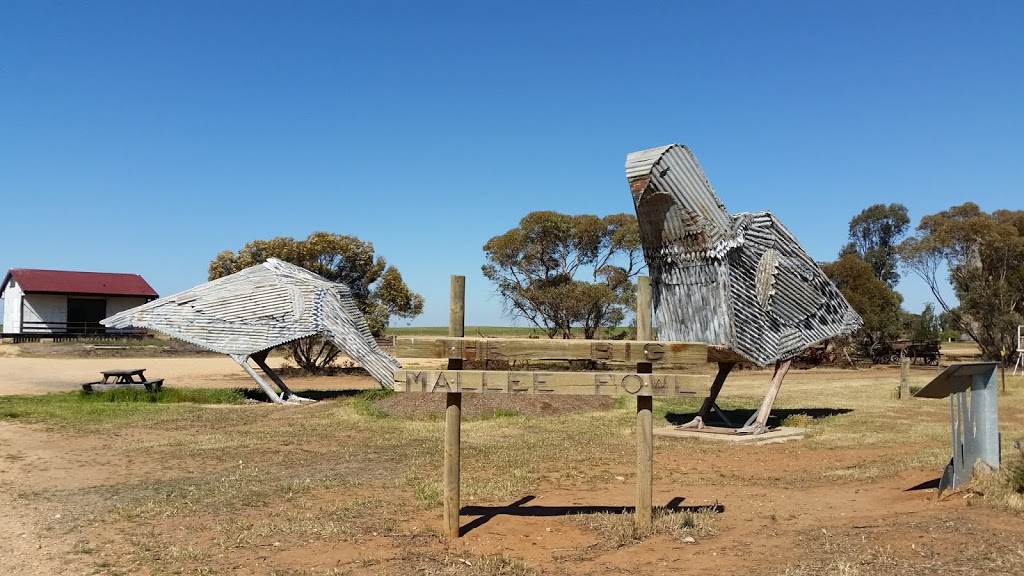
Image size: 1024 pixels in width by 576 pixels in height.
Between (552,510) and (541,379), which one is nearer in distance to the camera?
(541,379)

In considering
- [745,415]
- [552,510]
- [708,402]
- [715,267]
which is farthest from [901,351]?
[552,510]

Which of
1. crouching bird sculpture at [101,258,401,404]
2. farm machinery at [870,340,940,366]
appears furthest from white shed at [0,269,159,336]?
farm machinery at [870,340,940,366]

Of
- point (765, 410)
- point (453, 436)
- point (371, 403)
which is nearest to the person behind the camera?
point (453, 436)

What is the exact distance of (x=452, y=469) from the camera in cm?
646

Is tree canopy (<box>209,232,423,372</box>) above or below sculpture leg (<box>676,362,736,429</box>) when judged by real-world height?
above

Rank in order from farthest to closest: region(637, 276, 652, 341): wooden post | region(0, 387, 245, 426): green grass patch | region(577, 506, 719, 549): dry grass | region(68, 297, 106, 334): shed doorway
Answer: region(68, 297, 106, 334): shed doorway < region(0, 387, 245, 426): green grass patch < region(637, 276, 652, 341): wooden post < region(577, 506, 719, 549): dry grass

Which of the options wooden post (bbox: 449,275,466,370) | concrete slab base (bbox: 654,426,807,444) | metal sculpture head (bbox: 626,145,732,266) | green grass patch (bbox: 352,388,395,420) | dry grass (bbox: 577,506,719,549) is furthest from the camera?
green grass patch (bbox: 352,388,395,420)

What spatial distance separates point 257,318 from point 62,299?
31008mm

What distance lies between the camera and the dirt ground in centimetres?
538

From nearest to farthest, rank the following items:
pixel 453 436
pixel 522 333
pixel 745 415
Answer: pixel 453 436 < pixel 745 415 < pixel 522 333

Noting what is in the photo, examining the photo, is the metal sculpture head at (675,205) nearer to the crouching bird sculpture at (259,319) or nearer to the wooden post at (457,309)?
the wooden post at (457,309)

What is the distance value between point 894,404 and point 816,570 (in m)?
14.2

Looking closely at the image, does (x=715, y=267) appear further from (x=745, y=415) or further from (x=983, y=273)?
(x=983, y=273)

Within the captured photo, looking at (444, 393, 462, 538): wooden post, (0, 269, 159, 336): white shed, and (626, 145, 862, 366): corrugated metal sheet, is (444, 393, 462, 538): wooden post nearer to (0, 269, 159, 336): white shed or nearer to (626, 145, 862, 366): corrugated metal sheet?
(626, 145, 862, 366): corrugated metal sheet
